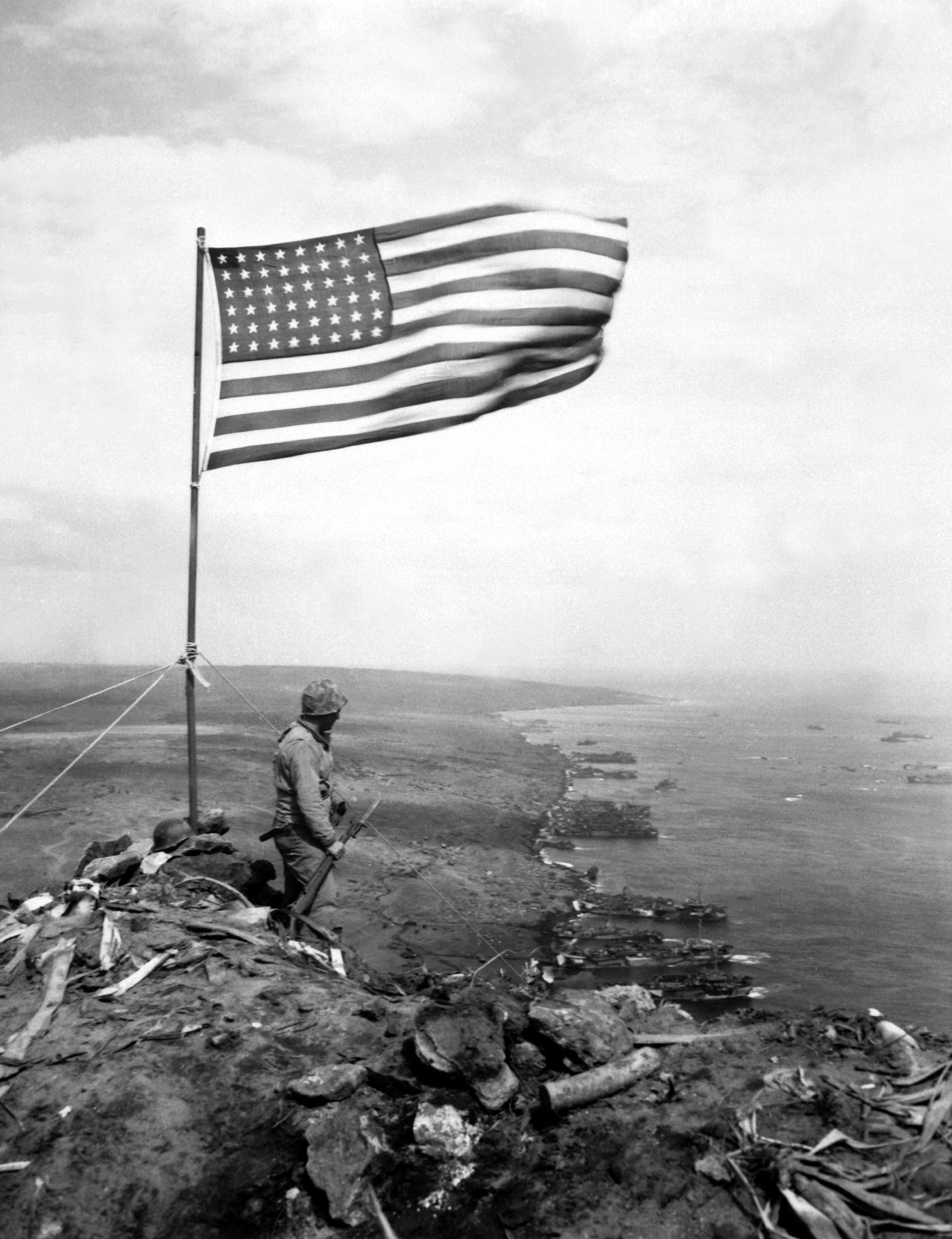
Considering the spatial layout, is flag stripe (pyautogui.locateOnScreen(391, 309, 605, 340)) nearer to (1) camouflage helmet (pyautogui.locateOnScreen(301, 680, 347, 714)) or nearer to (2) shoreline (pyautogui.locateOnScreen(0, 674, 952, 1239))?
(1) camouflage helmet (pyautogui.locateOnScreen(301, 680, 347, 714))

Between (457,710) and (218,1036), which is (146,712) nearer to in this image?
(457,710)

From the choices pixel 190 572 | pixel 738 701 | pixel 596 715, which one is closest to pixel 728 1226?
pixel 190 572

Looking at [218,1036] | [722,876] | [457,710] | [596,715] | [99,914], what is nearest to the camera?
[218,1036]

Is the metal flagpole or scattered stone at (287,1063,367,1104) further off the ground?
the metal flagpole

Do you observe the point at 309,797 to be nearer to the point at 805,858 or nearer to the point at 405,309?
the point at 405,309

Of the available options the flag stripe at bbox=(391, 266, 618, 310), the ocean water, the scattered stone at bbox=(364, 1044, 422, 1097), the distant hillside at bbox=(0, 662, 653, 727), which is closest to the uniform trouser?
the scattered stone at bbox=(364, 1044, 422, 1097)
